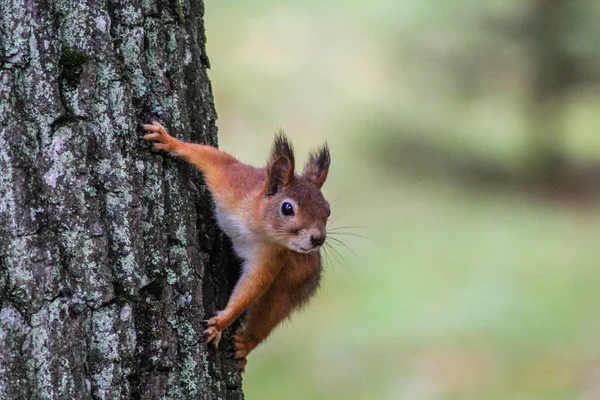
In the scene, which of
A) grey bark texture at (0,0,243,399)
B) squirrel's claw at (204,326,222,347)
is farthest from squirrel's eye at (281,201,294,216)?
squirrel's claw at (204,326,222,347)

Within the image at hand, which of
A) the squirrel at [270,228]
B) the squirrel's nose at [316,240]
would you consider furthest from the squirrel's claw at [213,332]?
the squirrel's nose at [316,240]

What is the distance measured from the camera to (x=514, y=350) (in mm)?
6316

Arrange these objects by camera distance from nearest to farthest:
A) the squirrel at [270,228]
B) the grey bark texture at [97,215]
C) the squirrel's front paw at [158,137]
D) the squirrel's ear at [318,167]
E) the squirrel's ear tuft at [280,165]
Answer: the grey bark texture at [97,215]
the squirrel's front paw at [158,137]
the squirrel at [270,228]
the squirrel's ear tuft at [280,165]
the squirrel's ear at [318,167]

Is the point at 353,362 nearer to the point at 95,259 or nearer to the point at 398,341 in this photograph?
the point at 398,341

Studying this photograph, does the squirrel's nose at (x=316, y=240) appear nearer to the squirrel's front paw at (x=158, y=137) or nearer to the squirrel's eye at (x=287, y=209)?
the squirrel's eye at (x=287, y=209)

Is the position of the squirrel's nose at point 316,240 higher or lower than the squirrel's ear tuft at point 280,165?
lower

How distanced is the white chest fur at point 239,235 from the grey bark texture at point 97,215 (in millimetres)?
330

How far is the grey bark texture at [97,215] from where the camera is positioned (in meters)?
2.09

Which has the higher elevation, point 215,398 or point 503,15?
point 503,15

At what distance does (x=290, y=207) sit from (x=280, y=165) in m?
0.14

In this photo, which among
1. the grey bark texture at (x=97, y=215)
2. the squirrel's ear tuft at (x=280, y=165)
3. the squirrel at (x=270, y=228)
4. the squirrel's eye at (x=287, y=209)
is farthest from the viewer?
the squirrel's eye at (x=287, y=209)

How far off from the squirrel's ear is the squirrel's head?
3cm

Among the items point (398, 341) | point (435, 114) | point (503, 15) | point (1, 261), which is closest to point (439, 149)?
point (435, 114)

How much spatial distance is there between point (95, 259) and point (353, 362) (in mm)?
4062
